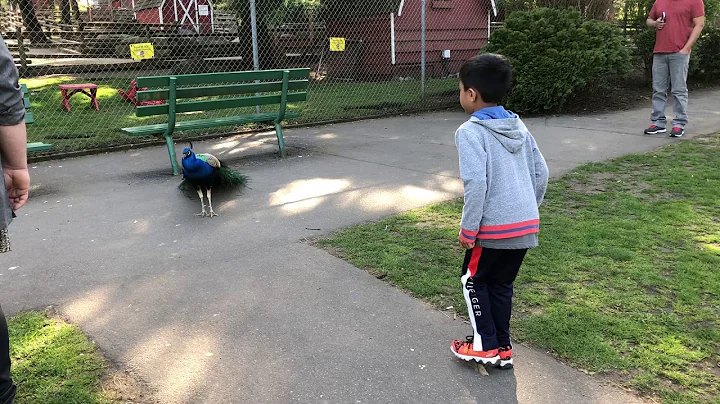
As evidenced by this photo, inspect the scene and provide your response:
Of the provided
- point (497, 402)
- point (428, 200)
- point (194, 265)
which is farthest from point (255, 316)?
point (428, 200)

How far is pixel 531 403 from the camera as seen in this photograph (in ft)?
8.11

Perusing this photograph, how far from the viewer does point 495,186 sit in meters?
2.58

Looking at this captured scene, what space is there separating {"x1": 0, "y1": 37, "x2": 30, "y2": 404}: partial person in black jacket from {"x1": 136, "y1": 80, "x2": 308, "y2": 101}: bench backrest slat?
4.21 m

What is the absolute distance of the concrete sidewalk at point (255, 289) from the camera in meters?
2.64

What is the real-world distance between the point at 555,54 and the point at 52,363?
927 centimetres

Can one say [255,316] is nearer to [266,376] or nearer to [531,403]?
[266,376]

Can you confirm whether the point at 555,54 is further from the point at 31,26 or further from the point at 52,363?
the point at 31,26

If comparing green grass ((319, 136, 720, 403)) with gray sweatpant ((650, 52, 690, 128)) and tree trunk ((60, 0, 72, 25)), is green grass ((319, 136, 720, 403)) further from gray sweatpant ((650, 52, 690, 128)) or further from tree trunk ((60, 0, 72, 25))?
tree trunk ((60, 0, 72, 25))

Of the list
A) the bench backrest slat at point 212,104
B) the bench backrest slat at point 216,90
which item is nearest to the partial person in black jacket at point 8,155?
the bench backrest slat at point 216,90

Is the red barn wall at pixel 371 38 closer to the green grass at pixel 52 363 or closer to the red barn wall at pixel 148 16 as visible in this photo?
the red barn wall at pixel 148 16

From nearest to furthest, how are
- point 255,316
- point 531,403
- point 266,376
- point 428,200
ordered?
point 531,403 < point 266,376 < point 255,316 < point 428,200

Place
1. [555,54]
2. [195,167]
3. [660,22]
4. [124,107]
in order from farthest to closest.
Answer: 1. [124,107]
2. [555,54]
3. [660,22]
4. [195,167]

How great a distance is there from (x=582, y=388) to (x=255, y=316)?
173cm

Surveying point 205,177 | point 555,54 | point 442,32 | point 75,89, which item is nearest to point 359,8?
point 442,32
